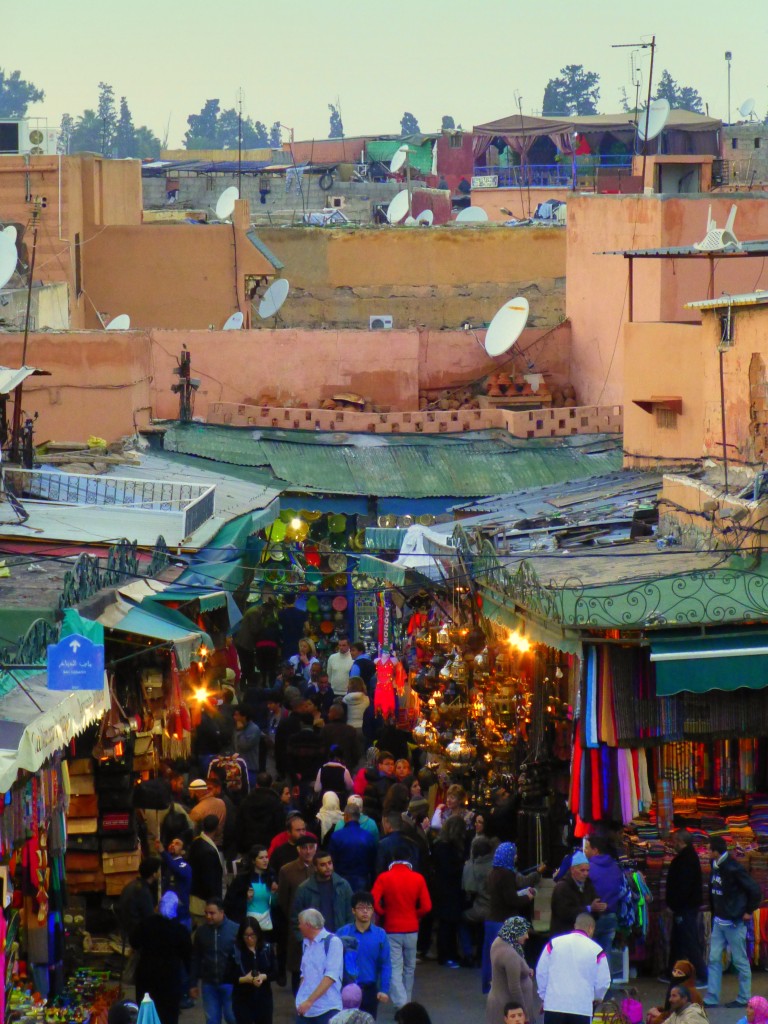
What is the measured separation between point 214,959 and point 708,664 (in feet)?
11.6

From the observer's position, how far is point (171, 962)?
35.8ft

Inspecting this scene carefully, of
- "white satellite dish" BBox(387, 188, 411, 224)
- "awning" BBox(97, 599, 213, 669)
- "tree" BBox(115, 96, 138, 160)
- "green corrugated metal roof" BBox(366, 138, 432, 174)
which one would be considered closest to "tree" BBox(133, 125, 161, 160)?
"tree" BBox(115, 96, 138, 160)

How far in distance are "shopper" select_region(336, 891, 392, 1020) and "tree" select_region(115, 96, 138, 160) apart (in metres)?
114

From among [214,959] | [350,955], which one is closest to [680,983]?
[350,955]

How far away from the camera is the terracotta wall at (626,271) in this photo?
26875mm

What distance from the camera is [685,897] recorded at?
11.9m

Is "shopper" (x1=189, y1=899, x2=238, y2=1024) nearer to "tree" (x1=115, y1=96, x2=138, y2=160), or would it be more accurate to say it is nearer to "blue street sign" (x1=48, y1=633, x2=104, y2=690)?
"blue street sign" (x1=48, y1=633, x2=104, y2=690)

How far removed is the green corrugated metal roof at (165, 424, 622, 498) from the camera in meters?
23.6

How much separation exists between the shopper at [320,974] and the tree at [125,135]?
114 m

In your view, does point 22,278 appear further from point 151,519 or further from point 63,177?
point 151,519

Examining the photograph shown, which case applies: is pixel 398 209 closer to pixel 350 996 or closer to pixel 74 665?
pixel 74 665

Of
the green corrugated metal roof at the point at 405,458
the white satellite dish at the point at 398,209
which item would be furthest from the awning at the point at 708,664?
the white satellite dish at the point at 398,209

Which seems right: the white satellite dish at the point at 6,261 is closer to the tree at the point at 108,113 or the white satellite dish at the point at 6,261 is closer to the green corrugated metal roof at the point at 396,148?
the green corrugated metal roof at the point at 396,148

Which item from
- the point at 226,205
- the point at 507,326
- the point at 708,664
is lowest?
the point at 708,664
